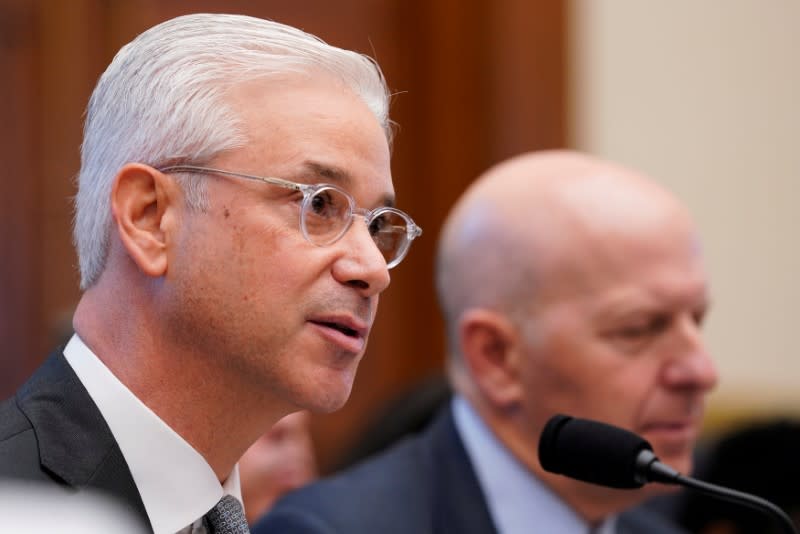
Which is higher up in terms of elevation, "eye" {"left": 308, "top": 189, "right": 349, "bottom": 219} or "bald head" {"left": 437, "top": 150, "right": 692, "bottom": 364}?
"eye" {"left": 308, "top": 189, "right": 349, "bottom": 219}

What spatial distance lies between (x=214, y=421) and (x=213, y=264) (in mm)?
193

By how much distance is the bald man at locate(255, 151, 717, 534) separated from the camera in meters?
2.37

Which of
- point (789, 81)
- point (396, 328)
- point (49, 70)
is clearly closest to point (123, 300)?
point (49, 70)

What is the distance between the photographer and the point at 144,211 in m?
1.54

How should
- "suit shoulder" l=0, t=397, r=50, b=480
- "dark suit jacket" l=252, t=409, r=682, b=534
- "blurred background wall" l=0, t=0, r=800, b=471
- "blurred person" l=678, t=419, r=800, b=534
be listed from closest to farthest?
"suit shoulder" l=0, t=397, r=50, b=480
"dark suit jacket" l=252, t=409, r=682, b=534
"blurred person" l=678, t=419, r=800, b=534
"blurred background wall" l=0, t=0, r=800, b=471

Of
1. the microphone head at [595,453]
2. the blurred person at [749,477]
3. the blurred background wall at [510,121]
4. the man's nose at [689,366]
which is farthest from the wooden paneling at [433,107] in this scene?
the microphone head at [595,453]

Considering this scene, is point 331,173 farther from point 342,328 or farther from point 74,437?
point 74,437

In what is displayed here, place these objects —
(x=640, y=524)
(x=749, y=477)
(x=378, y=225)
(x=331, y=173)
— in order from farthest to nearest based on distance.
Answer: (x=749, y=477), (x=640, y=524), (x=378, y=225), (x=331, y=173)

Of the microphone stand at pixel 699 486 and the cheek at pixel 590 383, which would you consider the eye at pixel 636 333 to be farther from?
the microphone stand at pixel 699 486

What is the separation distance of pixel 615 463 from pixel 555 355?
71 centimetres

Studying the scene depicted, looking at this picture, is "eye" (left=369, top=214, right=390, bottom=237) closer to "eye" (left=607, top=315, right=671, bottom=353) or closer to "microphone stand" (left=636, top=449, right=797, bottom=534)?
Result: "microphone stand" (left=636, top=449, right=797, bottom=534)

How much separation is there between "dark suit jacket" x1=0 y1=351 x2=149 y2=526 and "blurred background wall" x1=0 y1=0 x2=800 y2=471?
2.85 m

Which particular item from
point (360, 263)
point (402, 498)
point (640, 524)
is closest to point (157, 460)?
point (360, 263)

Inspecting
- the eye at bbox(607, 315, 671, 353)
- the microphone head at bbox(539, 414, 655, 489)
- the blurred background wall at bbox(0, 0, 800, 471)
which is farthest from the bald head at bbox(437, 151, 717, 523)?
the blurred background wall at bbox(0, 0, 800, 471)
